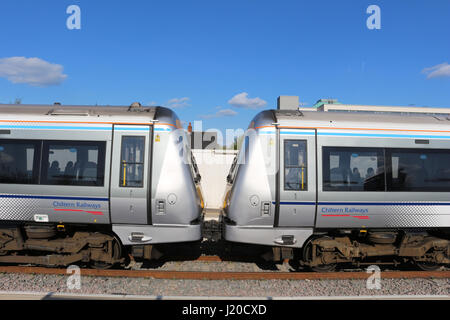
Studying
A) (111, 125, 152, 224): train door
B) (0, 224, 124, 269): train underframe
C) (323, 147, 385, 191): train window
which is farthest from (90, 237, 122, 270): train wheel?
(323, 147, 385, 191): train window

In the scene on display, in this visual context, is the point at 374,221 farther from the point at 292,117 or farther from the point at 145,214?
the point at 145,214

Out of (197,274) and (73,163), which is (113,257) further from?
(73,163)

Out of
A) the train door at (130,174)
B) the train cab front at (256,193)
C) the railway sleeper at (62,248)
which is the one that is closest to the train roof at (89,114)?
the train door at (130,174)

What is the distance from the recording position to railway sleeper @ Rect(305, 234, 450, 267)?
6.55 metres

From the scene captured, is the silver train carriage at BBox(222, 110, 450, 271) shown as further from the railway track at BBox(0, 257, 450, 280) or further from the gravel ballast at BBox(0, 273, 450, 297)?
the gravel ballast at BBox(0, 273, 450, 297)

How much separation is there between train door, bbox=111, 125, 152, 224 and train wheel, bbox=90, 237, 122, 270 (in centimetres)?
66

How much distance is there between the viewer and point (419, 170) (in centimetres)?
659

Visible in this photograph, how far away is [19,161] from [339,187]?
6.79 metres

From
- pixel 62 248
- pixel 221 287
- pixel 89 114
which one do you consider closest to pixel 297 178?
pixel 221 287

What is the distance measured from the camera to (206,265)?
23.6 ft

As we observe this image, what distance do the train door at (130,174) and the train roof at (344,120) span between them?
2.50 meters

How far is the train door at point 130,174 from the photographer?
618cm

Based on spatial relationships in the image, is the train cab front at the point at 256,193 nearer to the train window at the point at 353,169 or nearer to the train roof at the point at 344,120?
the train roof at the point at 344,120
